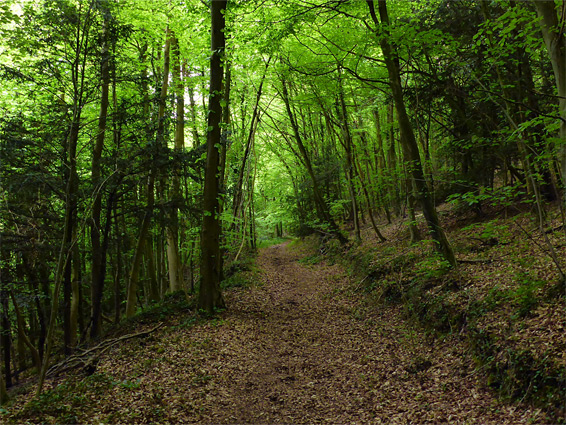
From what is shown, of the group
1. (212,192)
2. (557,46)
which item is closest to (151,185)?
(212,192)

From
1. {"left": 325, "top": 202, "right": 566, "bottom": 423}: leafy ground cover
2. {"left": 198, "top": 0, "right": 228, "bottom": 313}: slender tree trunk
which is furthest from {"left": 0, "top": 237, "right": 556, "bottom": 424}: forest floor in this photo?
{"left": 198, "top": 0, "right": 228, "bottom": 313}: slender tree trunk

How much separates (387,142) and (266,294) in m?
11.7

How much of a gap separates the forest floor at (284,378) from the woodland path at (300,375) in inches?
0.7

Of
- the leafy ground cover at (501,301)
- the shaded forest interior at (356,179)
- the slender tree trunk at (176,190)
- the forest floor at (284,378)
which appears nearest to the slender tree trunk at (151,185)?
the shaded forest interior at (356,179)

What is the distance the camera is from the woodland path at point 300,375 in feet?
15.7

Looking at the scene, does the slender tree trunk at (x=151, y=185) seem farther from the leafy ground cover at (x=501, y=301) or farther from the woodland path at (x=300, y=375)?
the leafy ground cover at (x=501, y=301)

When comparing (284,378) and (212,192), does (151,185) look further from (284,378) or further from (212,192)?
(284,378)

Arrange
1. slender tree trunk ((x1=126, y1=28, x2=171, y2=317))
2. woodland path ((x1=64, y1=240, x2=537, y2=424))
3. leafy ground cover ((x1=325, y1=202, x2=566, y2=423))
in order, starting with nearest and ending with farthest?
leafy ground cover ((x1=325, y1=202, x2=566, y2=423)) < woodland path ((x1=64, y1=240, x2=537, y2=424)) < slender tree trunk ((x1=126, y1=28, x2=171, y2=317))

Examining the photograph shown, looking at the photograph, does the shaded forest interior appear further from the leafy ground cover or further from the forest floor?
the forest floor

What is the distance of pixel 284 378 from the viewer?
6.35 meters

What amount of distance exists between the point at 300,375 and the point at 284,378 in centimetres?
31

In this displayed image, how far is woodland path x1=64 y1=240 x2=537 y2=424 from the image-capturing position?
188 inches

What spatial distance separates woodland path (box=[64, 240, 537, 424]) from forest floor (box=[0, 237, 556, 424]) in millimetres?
18

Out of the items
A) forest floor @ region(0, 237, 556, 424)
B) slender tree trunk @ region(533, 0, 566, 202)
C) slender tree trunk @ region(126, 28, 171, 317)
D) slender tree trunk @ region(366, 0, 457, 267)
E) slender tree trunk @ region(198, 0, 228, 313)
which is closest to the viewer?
slender tree trunk @ region(533, 0, 566, 202)
